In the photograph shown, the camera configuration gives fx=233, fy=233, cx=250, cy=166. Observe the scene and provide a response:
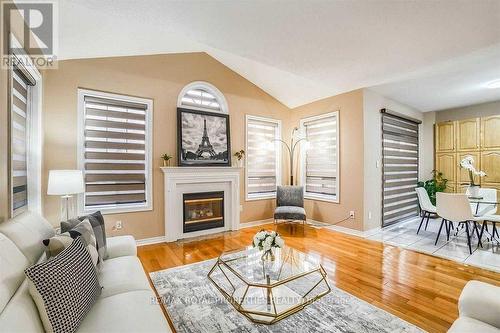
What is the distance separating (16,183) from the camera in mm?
2457

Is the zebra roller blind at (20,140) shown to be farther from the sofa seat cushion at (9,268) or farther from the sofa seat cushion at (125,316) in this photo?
the sofa seat cushion at (125,316)

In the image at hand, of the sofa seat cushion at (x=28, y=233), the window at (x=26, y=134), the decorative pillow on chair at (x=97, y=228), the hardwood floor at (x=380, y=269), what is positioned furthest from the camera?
the window at (x=26, y=134)

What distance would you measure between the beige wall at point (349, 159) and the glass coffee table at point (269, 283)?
208 centimetres

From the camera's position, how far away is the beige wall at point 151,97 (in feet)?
10.3


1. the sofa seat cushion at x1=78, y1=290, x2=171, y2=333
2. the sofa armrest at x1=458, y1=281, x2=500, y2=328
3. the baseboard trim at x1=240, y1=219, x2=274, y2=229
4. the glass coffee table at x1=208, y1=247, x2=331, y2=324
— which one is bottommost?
the baseboard trim at x1=240, y1=219, x2=274, y2=229

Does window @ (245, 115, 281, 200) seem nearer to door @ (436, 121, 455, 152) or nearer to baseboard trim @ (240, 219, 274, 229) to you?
baseboard trim @ (240, 219, 274, 229)

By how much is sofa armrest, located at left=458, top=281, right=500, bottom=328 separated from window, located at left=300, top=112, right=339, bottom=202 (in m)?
3.27

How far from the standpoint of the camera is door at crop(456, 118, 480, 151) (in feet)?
16.7

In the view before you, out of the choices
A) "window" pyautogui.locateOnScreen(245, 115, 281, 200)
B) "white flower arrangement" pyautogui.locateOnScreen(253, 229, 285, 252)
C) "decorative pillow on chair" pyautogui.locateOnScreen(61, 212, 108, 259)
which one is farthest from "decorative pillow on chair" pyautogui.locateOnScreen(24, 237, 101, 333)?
"window" pyautogui.locateOnScreen(245, 115, 281, 200)

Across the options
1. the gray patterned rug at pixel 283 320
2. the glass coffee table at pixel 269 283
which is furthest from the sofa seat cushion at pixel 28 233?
the glass coffee table at pixel 269 283

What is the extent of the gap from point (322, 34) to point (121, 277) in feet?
9.90

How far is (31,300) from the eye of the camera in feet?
3.67

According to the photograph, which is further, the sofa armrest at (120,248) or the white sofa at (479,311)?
the sofa armrest at (120,248)

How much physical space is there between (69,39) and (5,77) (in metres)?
0.93
